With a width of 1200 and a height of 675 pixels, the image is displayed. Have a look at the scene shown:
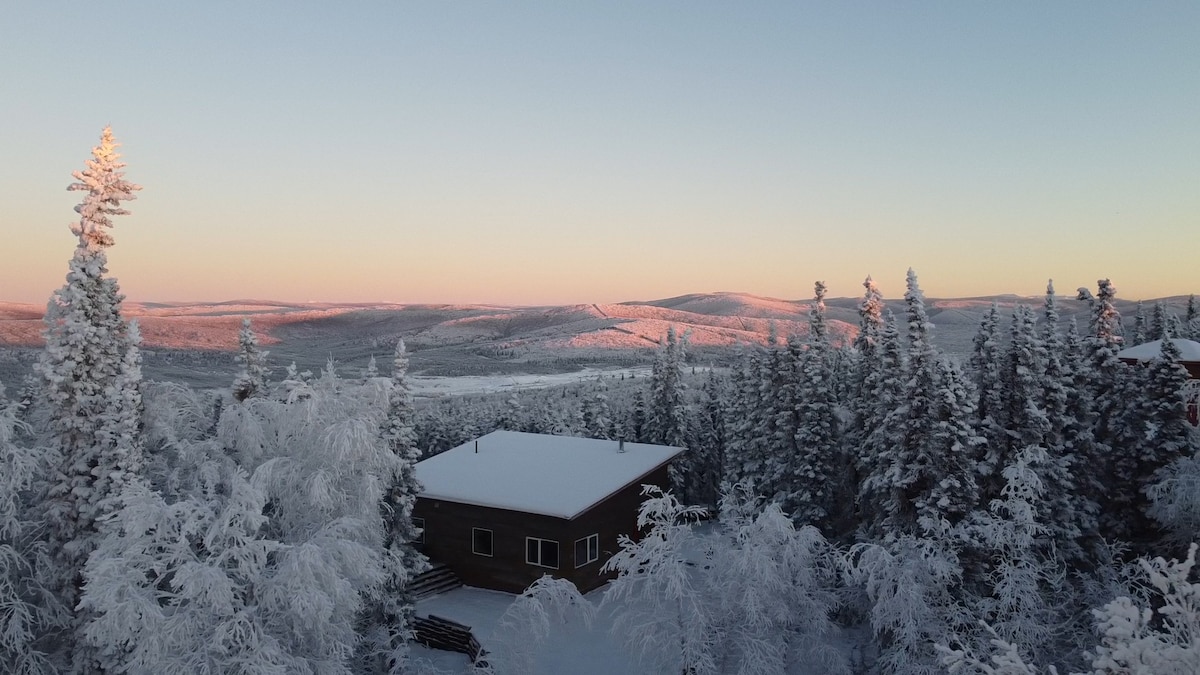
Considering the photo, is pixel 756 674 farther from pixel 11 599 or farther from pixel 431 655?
pixel 11 599

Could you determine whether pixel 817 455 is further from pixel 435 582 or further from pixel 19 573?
pixel 19 573

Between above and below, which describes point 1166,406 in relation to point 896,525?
above

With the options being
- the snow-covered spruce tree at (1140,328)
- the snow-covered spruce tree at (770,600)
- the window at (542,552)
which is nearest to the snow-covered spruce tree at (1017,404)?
the snow-covered spruce tree at (770,600)

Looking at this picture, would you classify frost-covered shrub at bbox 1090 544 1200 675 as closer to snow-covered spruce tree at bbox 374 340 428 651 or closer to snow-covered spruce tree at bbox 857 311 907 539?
snow-covered spruce tree at bbox 857 311 907 539

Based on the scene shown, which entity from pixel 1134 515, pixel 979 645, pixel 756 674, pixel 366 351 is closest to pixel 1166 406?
pixel 1134 515

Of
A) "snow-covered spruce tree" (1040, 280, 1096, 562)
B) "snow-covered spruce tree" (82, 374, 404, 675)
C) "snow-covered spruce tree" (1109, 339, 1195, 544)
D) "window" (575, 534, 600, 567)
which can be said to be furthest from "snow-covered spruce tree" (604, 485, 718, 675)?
"snow-covered spruce tree" (1109, 339, 1195, 544)

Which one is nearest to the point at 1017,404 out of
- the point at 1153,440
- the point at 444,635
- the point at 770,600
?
the point at 1153,440
